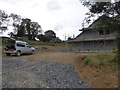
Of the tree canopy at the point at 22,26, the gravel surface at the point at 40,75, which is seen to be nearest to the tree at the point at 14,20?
the tree canopy at the point at 22,26

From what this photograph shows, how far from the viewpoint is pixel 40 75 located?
22.0m

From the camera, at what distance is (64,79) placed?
20812 millimetres

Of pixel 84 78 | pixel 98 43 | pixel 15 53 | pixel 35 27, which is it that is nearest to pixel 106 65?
pixel 84 78

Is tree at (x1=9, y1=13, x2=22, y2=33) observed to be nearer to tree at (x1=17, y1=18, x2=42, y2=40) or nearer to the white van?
tree at (x1=17, y1=18, x2=42, y2=40)

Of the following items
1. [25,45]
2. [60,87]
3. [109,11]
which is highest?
[109,11]

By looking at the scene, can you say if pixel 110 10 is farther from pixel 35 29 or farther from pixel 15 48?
pixel 35 29

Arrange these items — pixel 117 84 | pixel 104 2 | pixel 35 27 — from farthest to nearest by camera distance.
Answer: pixel 35 27, pixel 117 84, pixel 104 2

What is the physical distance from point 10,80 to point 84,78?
5.42 meters

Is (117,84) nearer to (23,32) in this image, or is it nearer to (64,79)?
(64,79)

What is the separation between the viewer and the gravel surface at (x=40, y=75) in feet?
63.4

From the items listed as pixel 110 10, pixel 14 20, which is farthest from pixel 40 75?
pixel 14 20

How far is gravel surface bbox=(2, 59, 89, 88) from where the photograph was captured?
1931 cm

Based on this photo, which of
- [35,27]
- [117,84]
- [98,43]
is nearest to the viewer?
[117,84]

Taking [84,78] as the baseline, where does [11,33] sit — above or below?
above
